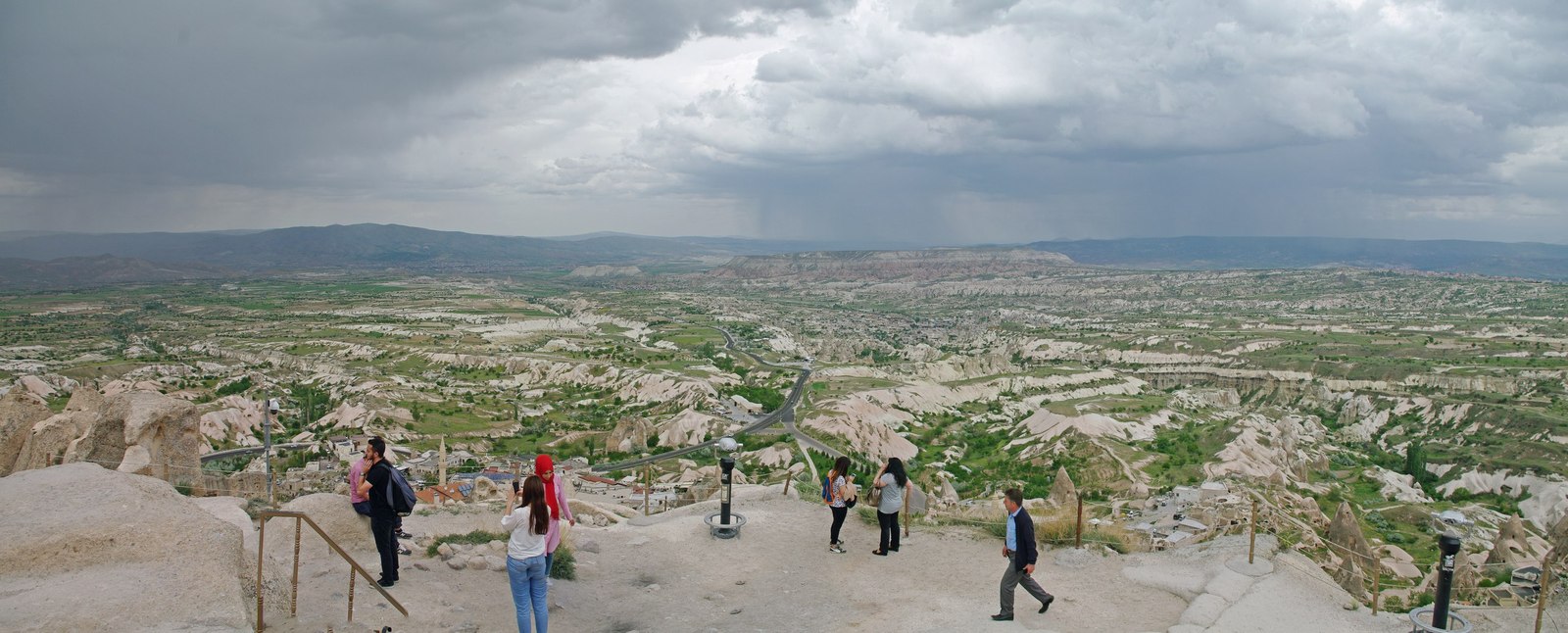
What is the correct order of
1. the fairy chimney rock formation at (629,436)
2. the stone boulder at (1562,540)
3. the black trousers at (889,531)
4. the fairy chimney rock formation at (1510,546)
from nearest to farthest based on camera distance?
1. the black trousers at (889,531)
2. the stone boulder at (1562,540)
3. the fairy chimney rock formation at (1510,546)
4. the fairy chimney rock formation at (629,436)

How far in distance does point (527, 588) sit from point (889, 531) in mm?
6280

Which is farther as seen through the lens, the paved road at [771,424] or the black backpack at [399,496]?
the paved road at [771,424]

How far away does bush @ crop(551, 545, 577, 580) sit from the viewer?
12359 mm

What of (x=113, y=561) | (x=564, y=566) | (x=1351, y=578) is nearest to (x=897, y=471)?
(x=564, y=566)

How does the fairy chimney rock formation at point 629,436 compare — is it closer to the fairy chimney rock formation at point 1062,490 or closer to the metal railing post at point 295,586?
the fairy chimney rock formation at point 1062,490

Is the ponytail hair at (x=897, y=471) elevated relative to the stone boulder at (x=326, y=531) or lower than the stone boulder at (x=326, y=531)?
elevated

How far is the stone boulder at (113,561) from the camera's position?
8109 mm

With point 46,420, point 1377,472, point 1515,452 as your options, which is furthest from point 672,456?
point 1515,452

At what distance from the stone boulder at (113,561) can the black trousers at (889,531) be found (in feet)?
28.3

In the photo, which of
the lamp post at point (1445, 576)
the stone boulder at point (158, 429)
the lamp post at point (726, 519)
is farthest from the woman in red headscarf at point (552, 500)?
the stone boulder at point (158, 429)

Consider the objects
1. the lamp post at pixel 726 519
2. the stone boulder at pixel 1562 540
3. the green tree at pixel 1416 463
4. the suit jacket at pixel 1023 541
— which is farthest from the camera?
the green tree at pixel 1416 463

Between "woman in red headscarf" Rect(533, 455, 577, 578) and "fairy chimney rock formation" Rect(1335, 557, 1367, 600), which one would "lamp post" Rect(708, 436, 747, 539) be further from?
"fairy chimney rock formation" Rect(1335, 557, 1367, 600)

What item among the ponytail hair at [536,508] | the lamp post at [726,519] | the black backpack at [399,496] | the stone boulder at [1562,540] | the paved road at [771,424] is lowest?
the paved road at [771,424]

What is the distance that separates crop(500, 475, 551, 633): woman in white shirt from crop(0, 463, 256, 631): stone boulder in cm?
262
